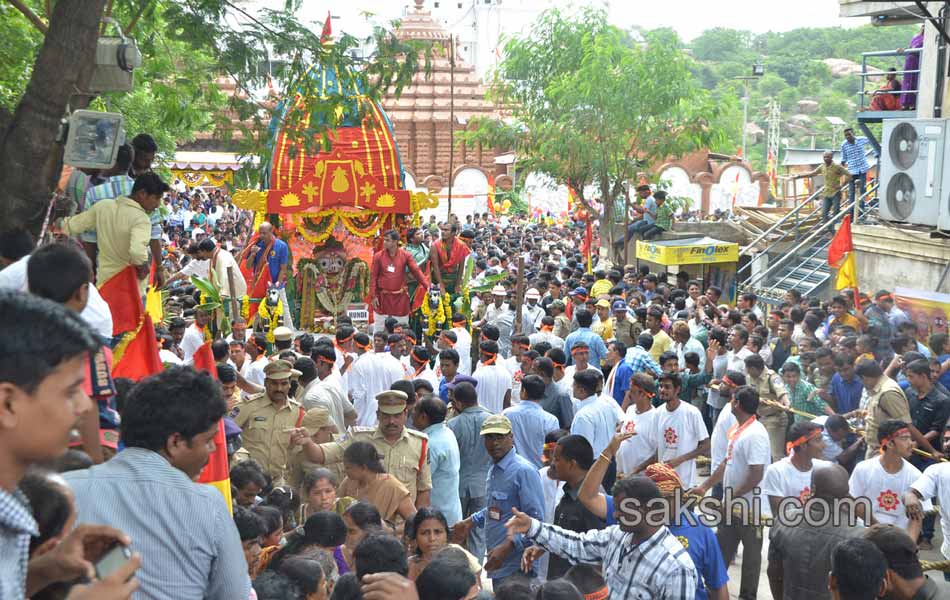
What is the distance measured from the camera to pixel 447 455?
6.89 metres

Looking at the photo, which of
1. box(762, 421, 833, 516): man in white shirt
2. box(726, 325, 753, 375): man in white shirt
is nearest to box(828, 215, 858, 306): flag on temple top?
box(726, 325, 753, 375): man in white shirt

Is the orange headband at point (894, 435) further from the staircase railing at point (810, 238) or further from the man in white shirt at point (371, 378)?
the staircase railing at point (810, 238)

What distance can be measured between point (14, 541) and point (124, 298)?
3.86 meters

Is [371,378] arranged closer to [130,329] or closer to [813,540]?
[130,329]

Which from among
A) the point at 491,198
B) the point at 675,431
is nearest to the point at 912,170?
the point at 675,431

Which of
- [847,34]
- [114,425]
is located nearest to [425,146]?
[114,425]

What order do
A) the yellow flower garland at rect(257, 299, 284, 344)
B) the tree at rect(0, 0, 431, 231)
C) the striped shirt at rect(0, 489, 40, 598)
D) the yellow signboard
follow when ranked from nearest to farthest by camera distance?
1. the striped shirt at rect(0, 489, 40, 598)
2. the tree at rect(0, 0, 431, 231)
3. the yellow flower garland at rect(257, 299, 284, 344)
4. the yellow signboard

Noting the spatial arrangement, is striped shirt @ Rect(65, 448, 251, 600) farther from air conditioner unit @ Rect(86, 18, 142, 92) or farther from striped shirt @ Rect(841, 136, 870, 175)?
striped shirt @ Rect(841, 136, 870, 175)

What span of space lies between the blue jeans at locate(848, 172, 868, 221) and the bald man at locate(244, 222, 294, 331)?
1047 cm

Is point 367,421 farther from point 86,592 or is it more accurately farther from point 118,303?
point 86,592

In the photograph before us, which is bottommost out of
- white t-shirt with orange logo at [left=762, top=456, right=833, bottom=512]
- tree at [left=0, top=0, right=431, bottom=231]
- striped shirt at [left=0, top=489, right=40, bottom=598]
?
white t-shirt with orange logo at [left=762, top=456, right=833, bottom=512]

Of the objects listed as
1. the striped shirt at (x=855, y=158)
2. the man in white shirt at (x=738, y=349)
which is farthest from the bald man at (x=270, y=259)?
the striped shirt at (x=855, y=158)

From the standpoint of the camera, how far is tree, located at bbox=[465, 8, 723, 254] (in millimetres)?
23984

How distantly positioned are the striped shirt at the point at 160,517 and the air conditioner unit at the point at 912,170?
50.3 ft
